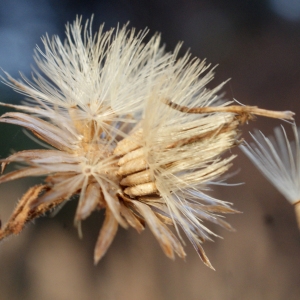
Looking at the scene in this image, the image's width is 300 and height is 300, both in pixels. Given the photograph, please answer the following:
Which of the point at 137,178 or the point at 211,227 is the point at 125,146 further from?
the point at 211,227

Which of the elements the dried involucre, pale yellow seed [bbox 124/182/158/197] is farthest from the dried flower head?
pale yellow seed [bbox 124/182/158/197]

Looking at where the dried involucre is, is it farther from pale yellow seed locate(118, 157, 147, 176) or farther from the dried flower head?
the dried flower head

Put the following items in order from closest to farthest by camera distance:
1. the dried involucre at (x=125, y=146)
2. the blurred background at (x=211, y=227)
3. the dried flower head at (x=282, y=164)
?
the dried involucre at (x=125, y=146) < the dried flower head at (x=282, y=164) < the blurred background at (x=211, y=227)

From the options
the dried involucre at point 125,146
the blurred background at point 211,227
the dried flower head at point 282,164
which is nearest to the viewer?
the dried involucre at point 125,146

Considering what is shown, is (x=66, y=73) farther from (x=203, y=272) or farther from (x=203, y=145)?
(x=203, y=272)

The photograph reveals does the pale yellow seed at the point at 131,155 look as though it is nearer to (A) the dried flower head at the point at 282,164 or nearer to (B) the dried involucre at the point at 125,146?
(B) the dried involucre at the point at 125,146

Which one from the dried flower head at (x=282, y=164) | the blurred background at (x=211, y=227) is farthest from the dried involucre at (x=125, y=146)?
the blurred background at (x=211, y=227)
